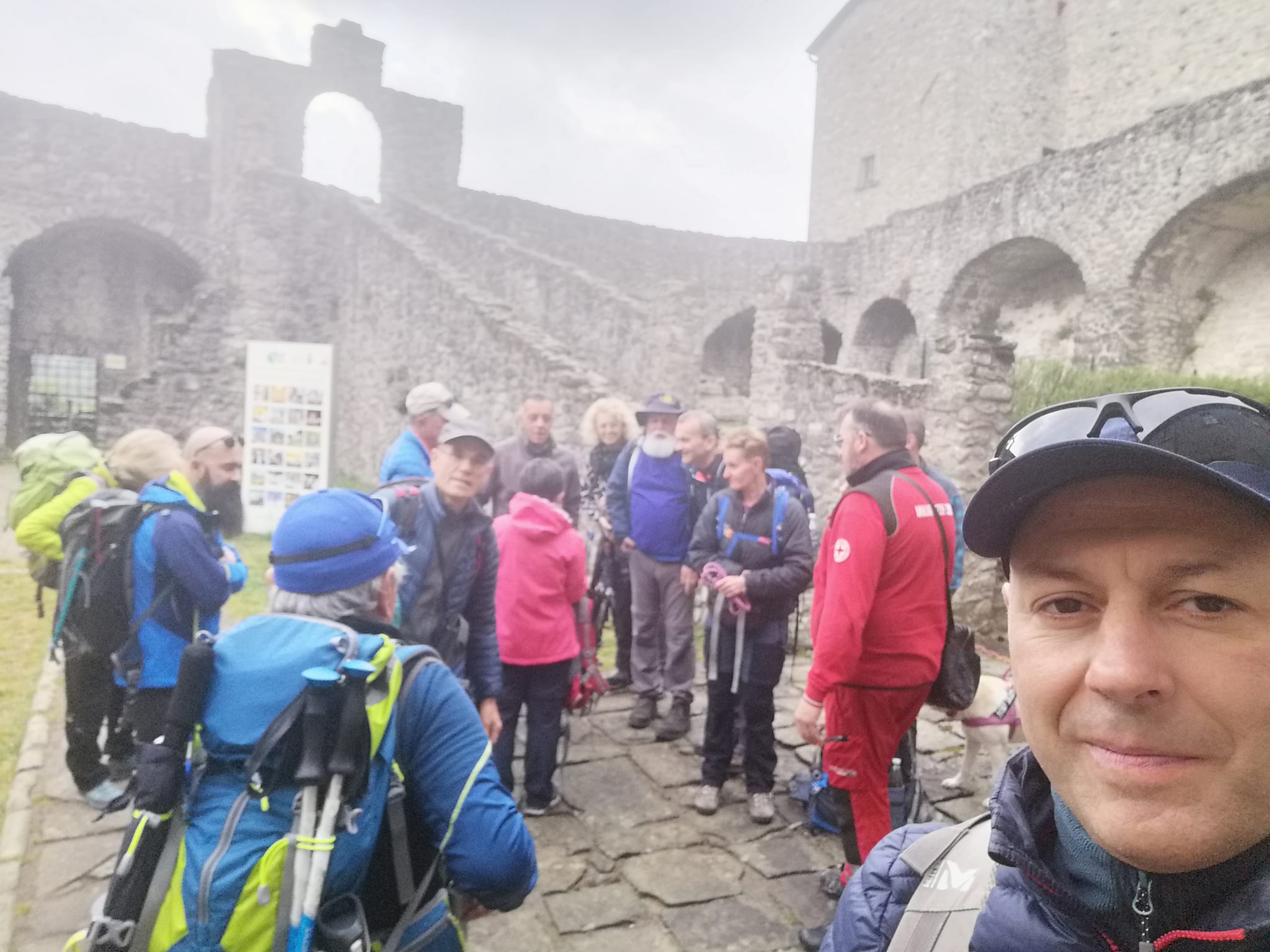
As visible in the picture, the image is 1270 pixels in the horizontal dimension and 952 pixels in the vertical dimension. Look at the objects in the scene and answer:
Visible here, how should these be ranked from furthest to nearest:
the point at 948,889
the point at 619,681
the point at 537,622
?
1. the point at 619,681
2. the point at 537,622
3. the point at 948,889

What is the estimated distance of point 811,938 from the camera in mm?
2850

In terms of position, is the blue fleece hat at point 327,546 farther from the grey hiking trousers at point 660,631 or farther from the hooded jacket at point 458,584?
the grey hiking trousers at point 660,631

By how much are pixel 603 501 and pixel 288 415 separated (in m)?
5.52

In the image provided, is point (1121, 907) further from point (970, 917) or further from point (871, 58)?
point (871, 58)

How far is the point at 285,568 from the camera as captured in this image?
1.87 meters

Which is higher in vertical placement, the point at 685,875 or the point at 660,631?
the point at 660,631

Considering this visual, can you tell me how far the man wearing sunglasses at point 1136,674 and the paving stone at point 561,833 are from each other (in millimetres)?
2814

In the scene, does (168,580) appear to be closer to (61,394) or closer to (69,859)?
(69,859)

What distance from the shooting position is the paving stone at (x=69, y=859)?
311 cm

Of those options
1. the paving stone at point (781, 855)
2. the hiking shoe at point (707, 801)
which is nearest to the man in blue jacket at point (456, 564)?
the hiking shoe at point (707, 801)

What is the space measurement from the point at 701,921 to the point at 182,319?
15433 millimetres

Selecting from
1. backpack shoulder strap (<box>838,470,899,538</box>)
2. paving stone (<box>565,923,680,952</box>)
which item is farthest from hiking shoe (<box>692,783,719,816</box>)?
backpack shoulder strap (<box>838,470,899,538</box>)

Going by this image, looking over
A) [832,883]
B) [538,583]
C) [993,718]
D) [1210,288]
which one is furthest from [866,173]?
[832,883]

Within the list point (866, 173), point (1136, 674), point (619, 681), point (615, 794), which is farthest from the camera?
point (866, 173)
